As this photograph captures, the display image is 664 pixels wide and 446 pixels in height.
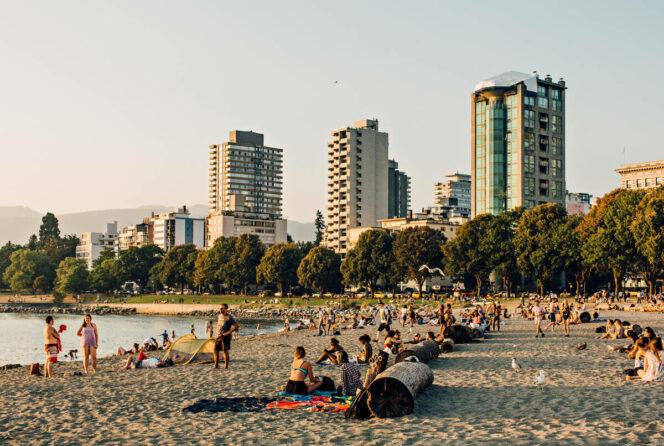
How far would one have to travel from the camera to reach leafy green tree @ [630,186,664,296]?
78438mm

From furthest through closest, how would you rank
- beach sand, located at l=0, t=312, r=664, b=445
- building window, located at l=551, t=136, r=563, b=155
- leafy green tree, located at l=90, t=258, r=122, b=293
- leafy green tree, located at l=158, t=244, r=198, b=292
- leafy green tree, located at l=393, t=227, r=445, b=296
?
1. leafy green tree, located at l=90, t=258, r=122, b=293
2. leafy green tree, located at l=158, t=244, r=198, b=292
3. building window, located at l=551, t=136, r=563, b=155
4. leafy green tree, located at l=393, t=227, r=445, b=296
5. beach sand, located at l=0, t=312, r=664, b=445

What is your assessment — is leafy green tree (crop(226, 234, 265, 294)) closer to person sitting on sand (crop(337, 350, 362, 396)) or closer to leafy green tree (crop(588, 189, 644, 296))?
leafy green tree (crop(588, 189, 644, 296))

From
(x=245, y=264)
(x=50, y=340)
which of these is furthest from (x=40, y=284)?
(x=50, y=340)

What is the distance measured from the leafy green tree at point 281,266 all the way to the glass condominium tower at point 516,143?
3853cm

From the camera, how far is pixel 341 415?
17.2 meters

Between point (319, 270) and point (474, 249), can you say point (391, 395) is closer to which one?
point (474, 249)

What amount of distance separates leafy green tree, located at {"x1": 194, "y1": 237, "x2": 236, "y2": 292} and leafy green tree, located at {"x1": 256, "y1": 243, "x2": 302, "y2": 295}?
36.8 ft

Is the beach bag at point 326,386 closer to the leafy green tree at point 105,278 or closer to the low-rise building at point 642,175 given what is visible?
the low-rise building at point 642,175

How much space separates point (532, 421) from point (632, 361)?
13074mm

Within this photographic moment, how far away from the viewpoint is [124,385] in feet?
78.0

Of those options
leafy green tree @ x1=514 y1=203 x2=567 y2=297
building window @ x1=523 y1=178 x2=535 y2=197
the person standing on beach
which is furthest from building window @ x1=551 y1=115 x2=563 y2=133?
the person standing on beach

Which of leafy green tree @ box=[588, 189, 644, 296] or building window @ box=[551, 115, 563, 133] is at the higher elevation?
building window @ box=[551, 115, 563, 133]

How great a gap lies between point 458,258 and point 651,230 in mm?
37997

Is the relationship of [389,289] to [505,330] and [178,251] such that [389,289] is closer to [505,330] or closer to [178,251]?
[178,251]
